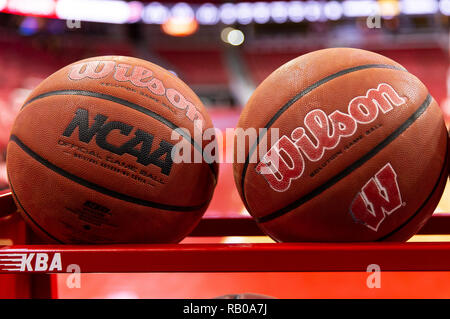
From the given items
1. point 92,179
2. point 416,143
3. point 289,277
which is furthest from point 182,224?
point 289,277

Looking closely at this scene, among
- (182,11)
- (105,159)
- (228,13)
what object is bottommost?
(105,159)

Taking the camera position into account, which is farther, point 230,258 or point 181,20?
point 181,20

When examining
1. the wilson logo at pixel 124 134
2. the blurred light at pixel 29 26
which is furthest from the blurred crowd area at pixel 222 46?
the wilson logo at pixel 124 134

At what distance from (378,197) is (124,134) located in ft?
1.96

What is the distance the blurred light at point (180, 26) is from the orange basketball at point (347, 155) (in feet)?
38.1

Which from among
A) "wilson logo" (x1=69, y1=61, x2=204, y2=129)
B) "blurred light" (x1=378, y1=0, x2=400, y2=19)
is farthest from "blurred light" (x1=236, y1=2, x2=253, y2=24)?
"wilson logo" (x1=69, y1=61, x2=204, y2=129)

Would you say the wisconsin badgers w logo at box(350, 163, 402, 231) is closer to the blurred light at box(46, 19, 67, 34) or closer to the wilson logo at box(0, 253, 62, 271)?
the wilson logo at box(0, 253, 62, 271)

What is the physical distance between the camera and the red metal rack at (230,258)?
0.93 meters

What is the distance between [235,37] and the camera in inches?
504

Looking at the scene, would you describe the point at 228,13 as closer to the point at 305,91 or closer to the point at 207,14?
the point at 207,14

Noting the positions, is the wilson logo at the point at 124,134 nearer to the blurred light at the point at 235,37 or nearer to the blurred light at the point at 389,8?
the blurred light at the point at 389,8

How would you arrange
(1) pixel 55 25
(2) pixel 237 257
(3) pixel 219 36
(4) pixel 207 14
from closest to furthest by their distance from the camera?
(2) pixel 237 257 → (1) pixel 55 25 → (4) pixel 207 14 → (3) pixel 219 36

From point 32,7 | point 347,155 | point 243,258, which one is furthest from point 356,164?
point 32,7

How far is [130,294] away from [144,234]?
1288mm
